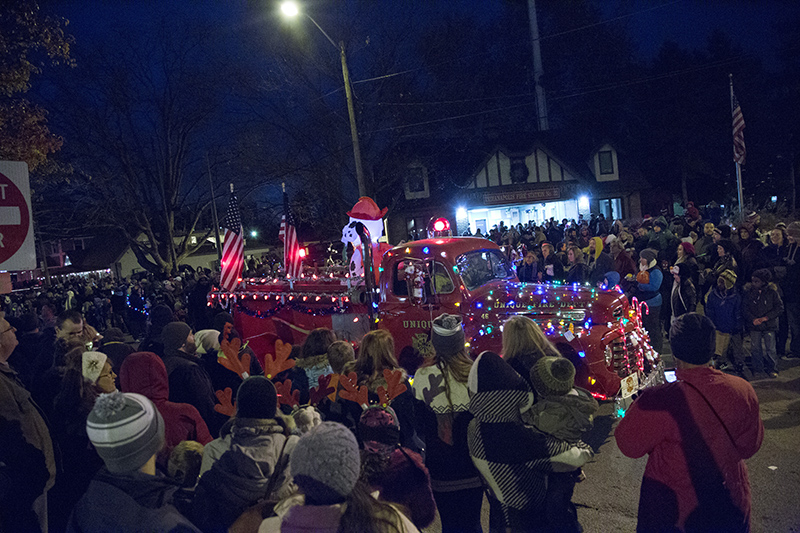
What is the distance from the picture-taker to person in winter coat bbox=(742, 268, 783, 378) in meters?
7.55

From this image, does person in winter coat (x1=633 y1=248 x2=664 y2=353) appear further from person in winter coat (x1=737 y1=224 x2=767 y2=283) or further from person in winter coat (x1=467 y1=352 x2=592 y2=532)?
person in winter coat (x1=467 y1=352 x2=592 y2=532)

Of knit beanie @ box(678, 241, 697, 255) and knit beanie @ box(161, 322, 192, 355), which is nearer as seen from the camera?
knit beanie @ box(161, 322, 192, 355)

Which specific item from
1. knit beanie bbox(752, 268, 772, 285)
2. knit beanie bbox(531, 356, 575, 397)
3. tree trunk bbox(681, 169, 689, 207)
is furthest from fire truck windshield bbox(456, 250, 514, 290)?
tree trunk bbox(681, 169, 689, 207)

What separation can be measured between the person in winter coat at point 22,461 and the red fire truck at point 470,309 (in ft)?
13.8

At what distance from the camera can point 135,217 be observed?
113 ft

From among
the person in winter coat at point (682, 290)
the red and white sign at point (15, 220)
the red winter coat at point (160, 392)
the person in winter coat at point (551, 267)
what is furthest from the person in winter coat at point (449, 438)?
the person in winter coat at point (551, 267)

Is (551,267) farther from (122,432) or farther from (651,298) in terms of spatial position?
(122,432)

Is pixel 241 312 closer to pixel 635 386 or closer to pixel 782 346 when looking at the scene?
pixel 635 386

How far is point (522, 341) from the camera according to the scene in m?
4.16

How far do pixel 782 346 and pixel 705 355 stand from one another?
7.06m

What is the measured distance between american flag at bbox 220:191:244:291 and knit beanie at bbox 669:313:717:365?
8451 millimetres

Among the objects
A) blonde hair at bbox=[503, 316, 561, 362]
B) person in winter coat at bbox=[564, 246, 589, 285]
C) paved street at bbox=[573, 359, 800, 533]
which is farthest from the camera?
person in winter coat at bbox=[564, 246, 589, 285]

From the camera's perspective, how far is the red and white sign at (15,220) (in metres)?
3.78

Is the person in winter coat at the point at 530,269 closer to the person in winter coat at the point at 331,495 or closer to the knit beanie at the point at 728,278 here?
the knit beanie at the point at 728,278
